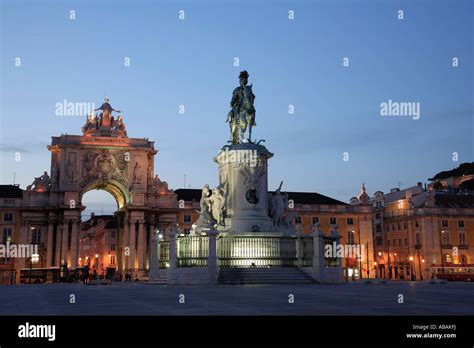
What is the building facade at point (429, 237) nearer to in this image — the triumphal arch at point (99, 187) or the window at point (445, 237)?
the window at point (445, 237)

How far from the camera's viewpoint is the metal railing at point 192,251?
2688cm

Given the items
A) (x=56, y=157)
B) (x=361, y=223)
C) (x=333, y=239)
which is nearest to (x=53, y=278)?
(x=56, y=157)

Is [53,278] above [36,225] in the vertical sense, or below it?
below

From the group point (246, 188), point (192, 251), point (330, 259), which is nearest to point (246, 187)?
point (246, 188)

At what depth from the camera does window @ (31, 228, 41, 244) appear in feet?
241

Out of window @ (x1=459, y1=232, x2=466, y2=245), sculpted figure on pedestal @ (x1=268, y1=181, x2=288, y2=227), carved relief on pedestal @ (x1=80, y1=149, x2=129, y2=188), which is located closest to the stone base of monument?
sculpted figure on pedestal @ (x1=268, y1=181, x2=288, y2=227)

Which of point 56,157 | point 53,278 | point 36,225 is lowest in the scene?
point 53,278

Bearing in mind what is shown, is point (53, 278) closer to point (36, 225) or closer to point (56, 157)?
point (36, 225)

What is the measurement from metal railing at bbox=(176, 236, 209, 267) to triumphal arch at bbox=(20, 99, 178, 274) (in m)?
43.1

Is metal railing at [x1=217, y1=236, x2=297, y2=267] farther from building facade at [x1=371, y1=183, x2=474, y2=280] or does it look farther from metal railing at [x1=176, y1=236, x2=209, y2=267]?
building facade at [x1=371, y1=183, x2=474, y2=280]

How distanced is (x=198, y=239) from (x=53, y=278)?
2990 centimetres
